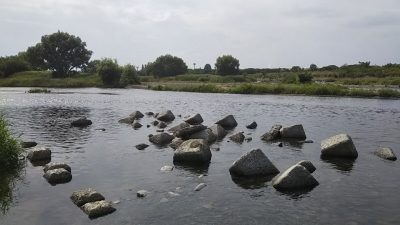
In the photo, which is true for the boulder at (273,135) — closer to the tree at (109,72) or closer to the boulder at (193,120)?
the boulder at (193,120)

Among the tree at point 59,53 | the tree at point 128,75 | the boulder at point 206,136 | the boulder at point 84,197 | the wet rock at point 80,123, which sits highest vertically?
the tree at point 59,53

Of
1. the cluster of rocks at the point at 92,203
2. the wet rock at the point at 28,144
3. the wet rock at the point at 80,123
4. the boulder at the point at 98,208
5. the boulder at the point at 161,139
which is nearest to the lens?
the boulder at the point at 98,208

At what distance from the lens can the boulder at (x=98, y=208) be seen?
683 inches

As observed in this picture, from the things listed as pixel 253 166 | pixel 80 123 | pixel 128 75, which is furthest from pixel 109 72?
pixel 253 166

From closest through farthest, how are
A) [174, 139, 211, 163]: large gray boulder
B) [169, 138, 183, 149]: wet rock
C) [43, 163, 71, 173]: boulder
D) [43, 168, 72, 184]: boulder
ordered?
[43, 168, 72, 184]: boulder, [43, 163, 71, 173]: boulder, [174, 139, 211, 163]: large gray boulder, [169, 138, 183, 149]: wet rock

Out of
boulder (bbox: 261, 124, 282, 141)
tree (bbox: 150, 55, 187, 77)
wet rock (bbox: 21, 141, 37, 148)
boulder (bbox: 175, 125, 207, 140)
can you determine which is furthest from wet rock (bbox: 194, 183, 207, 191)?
tree (bbox: 150, 55, 187, 77)

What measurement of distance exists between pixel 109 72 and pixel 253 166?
127 metres

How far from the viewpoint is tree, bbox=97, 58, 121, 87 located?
471ft

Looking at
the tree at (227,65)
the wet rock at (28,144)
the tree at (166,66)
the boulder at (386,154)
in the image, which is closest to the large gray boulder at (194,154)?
the boulder at (386,154)

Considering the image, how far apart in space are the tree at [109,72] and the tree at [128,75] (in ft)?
7.17

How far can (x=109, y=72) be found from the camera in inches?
5719

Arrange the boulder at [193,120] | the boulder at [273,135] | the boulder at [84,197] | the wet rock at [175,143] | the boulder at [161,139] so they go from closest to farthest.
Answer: the boulder at [84,197], the wet rock at [175,143], the boulder at [161,139], the boulder at [273,135], the boulder at [193,120]

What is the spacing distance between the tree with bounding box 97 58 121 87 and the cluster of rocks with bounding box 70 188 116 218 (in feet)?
420

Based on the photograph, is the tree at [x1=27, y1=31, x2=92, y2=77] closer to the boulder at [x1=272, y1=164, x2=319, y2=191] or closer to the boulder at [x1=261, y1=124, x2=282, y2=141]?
the boulder at [x1=261, y1=124, x2=282, y2=141]
